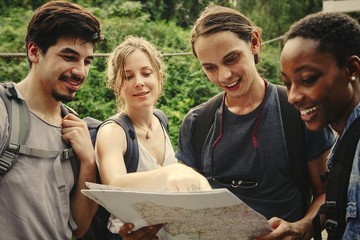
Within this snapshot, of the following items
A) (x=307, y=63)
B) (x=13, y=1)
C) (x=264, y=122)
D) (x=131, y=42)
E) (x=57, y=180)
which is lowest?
(x=57, y=180)

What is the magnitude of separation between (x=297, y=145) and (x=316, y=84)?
458 mm

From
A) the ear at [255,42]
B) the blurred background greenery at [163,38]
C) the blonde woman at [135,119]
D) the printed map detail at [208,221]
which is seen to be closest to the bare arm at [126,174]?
the blonde woman at [135,119]

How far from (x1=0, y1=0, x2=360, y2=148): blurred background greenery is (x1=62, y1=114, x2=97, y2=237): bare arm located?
2116mm

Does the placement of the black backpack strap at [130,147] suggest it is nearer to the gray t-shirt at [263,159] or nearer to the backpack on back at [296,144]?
the gray t-shirt at [263,159]

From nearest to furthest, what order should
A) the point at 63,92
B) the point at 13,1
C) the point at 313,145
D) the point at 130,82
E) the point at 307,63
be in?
the point at 307,63 → the point at 313,145 → the point at 63,92 → the point at 130,82 → the point at 13,1

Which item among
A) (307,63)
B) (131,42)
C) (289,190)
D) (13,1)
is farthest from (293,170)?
(13,1)

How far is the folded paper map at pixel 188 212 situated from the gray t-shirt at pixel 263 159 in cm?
34

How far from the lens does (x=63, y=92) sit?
2.04 meters

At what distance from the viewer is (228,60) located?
1.99m

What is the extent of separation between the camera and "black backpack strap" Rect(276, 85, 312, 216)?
6.15 feet

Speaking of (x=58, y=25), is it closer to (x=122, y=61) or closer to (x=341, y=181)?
(x=122, y=61)

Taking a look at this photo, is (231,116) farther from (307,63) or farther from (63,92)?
(63,92)

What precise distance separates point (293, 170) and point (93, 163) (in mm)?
925

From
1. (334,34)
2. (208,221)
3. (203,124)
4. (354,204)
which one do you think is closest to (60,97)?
(203,124)
